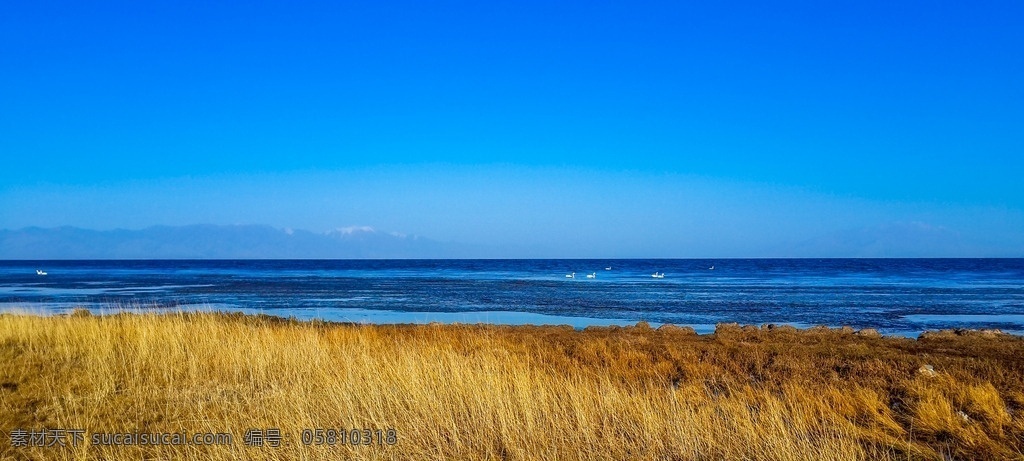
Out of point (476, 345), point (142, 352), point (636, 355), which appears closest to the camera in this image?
point (142, 352)

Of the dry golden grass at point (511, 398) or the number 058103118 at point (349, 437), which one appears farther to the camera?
the number 058103118 at point (349, 437)

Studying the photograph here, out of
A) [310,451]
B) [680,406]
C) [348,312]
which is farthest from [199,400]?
[348,312]

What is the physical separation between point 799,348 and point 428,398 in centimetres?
1044

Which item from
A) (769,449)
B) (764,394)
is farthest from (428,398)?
(764,394)

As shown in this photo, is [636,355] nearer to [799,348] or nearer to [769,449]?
[799,348]

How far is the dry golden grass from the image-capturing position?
22.7 ft

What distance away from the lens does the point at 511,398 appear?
338 inches

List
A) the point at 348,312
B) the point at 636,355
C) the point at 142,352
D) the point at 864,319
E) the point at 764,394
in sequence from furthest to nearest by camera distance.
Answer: the point at 348,312 < the point at 864,319 < the point at 636,355 < the point at 142,352 < the point at 764,394

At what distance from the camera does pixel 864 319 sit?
2622cm

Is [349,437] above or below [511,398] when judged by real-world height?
below

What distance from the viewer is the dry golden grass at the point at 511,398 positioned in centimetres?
693

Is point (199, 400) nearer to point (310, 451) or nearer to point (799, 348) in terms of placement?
point (310, 451)

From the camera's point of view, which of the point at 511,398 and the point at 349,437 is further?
the point at 511,398

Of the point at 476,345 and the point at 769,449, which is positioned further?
the point at 476,345
